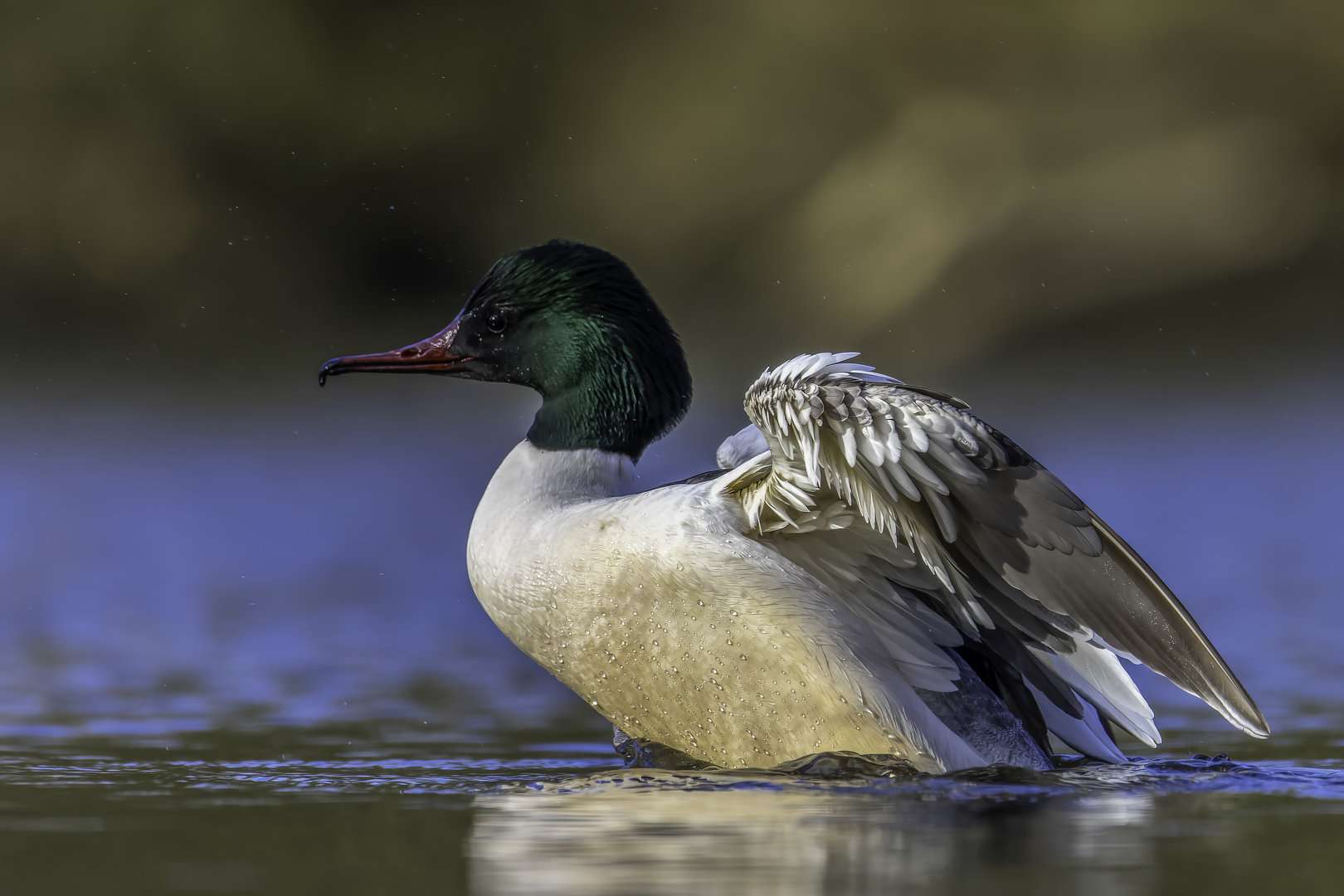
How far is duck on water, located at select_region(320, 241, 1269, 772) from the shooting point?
4242 millimetres

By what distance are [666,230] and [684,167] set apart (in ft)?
3.11

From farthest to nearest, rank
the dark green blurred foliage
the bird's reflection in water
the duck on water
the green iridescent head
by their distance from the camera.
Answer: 1. the dark green blurred foliage
2. the green iridescent head
3. the duck on water
4. the bird's reflection in water

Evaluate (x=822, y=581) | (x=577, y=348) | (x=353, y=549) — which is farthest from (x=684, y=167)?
(x=822, y=581)

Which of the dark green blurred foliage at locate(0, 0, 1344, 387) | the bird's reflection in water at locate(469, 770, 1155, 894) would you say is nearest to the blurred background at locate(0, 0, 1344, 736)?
the dark green blurred foliage at locate(0, 0, 1344, 387)

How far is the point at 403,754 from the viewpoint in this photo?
4988 millimetres

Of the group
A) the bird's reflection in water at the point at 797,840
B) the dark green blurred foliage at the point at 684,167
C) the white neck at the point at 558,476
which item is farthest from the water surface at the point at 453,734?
the dark green blurred foliage at the point at 684,167

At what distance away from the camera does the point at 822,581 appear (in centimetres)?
475

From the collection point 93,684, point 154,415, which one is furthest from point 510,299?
point 154,415

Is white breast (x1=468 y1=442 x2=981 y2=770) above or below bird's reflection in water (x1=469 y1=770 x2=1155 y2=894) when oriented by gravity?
above

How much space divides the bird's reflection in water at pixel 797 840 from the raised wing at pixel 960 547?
0.51 meters

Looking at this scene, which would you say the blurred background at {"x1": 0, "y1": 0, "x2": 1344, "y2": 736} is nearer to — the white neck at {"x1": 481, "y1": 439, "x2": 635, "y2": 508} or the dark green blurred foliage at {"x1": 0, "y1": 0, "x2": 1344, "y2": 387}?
the dark green blurred foliage at {"x1": 0, "y1": 0, "x2": 1344, "y2": 387}

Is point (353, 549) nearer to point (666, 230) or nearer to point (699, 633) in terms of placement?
point (699, 633)

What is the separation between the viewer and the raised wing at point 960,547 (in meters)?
4.13

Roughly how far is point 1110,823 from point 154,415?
488 inches
